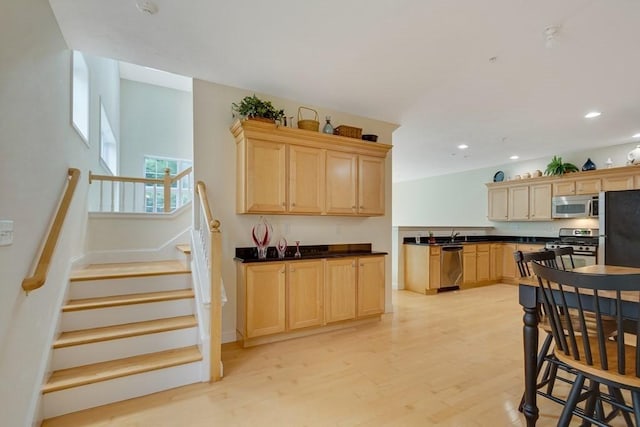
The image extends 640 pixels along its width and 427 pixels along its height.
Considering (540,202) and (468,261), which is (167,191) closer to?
(468,261)

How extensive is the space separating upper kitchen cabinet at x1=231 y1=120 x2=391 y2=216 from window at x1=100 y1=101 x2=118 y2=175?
10.7 ft

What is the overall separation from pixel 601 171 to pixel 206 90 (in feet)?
21.5

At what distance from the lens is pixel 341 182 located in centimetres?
376

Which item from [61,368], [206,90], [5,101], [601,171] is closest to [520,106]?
[601,171]

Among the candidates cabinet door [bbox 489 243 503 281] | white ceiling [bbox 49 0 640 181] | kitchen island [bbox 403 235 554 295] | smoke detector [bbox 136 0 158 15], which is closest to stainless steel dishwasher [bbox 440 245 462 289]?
kitchen island [bbox 403 235 554 295]

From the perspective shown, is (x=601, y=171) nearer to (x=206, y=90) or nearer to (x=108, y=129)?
(x=206, y=90)

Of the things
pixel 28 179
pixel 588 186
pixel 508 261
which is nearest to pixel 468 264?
pixel 508 261

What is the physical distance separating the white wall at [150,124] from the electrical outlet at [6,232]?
18.7 ft

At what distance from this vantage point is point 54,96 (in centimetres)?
236

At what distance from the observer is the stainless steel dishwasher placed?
5680mm

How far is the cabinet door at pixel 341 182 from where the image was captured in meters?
3.68

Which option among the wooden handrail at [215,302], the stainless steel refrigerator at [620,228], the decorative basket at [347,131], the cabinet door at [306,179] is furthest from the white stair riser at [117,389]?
the stainless steel refrigerator at [620,228]

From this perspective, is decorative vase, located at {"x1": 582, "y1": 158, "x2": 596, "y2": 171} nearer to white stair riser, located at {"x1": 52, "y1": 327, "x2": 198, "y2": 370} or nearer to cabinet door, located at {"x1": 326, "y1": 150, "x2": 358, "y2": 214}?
cabinet door, located at {"x1": 326, "y1": 150, "x2": 358, "y2": 214}

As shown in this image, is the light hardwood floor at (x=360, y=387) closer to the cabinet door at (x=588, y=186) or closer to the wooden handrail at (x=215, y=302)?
the wooden handrail at (x=215, y=302)
